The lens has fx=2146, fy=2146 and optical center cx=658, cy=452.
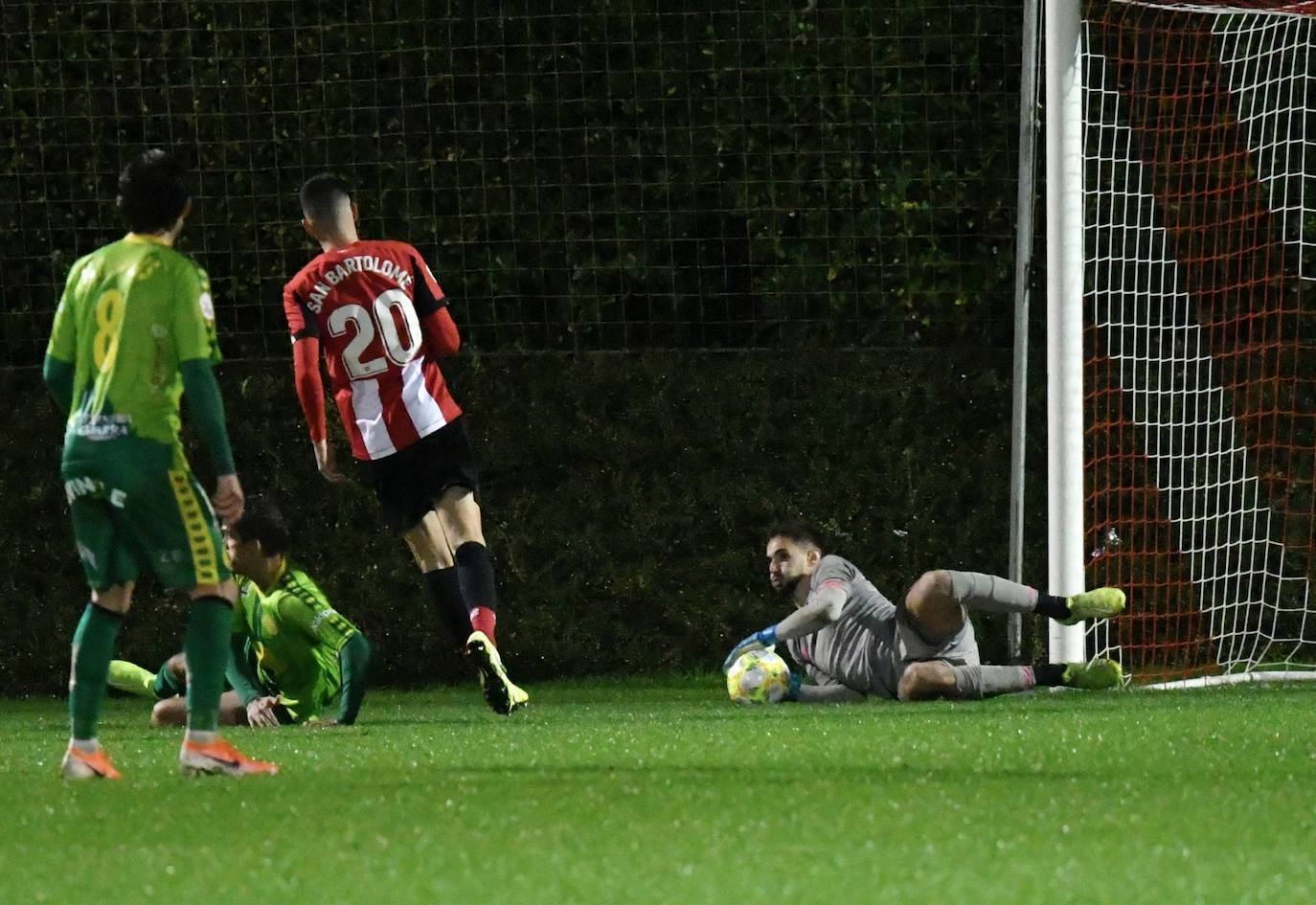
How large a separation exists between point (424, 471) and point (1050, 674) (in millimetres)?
2591

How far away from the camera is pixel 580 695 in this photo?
31.8ft

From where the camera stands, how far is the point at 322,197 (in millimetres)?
8180

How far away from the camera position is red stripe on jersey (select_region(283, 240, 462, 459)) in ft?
26.8

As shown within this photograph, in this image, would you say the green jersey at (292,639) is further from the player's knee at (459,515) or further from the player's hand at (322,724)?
the player's knee at (459,515)

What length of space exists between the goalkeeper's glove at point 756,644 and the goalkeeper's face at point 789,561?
0.20 meters

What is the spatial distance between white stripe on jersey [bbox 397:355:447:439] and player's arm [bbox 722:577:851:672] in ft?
5.16

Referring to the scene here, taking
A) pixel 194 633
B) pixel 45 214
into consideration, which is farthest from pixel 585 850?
pixel 45 214

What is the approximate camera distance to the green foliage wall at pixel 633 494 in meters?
10.2

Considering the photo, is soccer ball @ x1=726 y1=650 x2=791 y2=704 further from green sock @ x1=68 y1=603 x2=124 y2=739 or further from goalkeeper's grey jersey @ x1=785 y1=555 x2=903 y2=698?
green sock @ x1=68 y1=603 x2=124 y2=739

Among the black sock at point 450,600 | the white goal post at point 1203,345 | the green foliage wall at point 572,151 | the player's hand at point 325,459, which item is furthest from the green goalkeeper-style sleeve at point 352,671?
the white goal post at point 1203,345

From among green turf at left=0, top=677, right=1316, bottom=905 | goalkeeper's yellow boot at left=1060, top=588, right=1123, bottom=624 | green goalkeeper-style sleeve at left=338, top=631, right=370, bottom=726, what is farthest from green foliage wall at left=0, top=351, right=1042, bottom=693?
green turf at left=0, top=677, right=1316, bottom=905

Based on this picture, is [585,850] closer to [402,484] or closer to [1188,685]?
[402,484]

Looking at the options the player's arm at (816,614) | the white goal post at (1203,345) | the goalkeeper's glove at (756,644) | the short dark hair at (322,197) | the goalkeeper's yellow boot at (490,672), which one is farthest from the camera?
the white goal post at (1203,345)

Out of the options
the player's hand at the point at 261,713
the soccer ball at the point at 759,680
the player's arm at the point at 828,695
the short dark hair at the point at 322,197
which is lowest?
the player's arm at the point at 828,695
